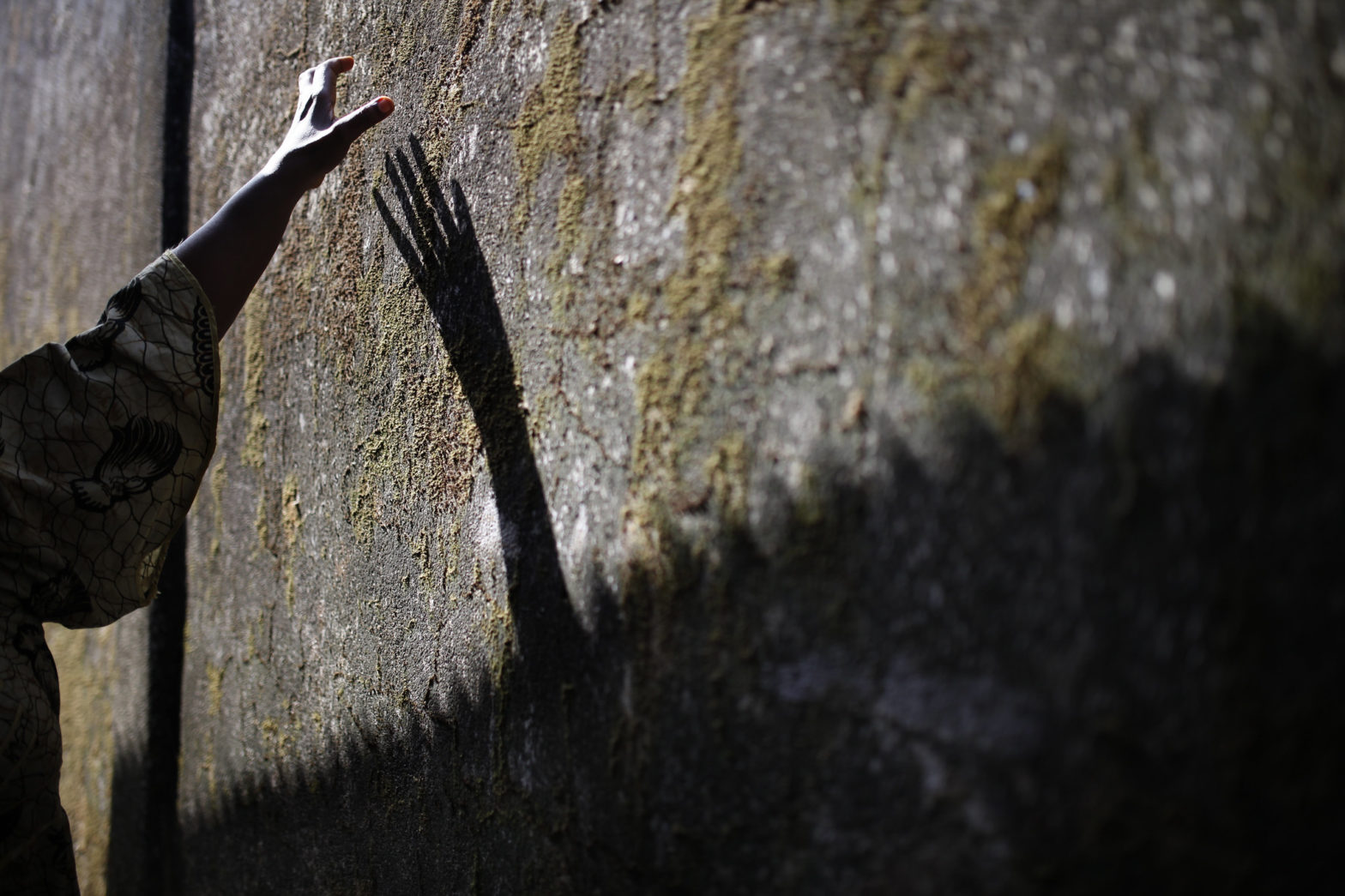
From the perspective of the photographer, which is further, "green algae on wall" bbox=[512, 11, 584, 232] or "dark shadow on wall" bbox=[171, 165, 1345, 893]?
"green algae on wall" bbox=[512, 11, 584, 232]

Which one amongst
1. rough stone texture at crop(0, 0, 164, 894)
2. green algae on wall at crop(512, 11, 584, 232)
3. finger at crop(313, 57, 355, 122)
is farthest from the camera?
rough stone texture at crop(0, 0, 164, 894)

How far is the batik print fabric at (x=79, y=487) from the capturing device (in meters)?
1.14

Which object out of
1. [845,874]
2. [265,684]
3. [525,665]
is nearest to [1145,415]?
[845,874]

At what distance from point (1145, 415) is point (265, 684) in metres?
1.83

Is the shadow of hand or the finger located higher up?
the finger

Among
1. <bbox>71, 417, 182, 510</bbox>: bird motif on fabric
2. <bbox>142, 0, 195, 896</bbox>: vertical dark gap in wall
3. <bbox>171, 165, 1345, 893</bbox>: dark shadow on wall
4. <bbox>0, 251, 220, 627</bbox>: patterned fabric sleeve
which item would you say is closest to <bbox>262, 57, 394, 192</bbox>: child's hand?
<bbox>0, 251, 220, 627</bbox>: patterned fabric sleeve

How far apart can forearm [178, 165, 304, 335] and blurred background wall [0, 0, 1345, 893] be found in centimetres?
18

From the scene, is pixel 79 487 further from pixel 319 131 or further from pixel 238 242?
pixel 319 131

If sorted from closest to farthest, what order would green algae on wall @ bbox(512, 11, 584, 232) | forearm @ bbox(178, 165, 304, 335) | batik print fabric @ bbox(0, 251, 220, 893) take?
1. green algae on wall @ bbox(512, 11, 584, 232)
2. batik print fabric @ bbox(0, 251, 220, 893)
3. forearm @ bbox(178, 165, 304, 335)

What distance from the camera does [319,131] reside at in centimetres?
143

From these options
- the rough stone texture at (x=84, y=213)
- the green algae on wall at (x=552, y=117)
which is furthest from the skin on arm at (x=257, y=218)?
the rough stone texture at (x=84, y=213)

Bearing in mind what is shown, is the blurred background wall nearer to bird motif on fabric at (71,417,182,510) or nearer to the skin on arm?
the skin on arm

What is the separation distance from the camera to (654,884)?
0.85 metres

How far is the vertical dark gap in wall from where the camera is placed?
239cm
